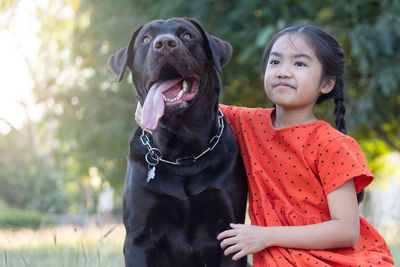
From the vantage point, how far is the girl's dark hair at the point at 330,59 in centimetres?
274

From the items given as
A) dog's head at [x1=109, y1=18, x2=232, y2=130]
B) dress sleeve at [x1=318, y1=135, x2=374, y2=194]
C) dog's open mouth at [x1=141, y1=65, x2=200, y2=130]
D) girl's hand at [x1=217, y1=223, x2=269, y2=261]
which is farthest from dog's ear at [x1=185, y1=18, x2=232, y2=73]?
girl's hand at [x1=217, y1=223, x2=269, y2=261]

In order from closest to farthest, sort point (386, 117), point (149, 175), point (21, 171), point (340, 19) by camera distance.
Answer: point (149, 175), point (340, 19), point (386, 117), point (21, 171)

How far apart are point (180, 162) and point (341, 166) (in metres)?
0.87

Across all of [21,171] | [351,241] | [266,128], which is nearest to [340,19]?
[266,128]

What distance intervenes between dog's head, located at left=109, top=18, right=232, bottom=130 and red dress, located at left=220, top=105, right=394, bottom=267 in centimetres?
48

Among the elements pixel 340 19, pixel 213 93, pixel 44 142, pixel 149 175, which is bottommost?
pixel 44 142

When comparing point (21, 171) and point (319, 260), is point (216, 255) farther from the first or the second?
point (21, 171)

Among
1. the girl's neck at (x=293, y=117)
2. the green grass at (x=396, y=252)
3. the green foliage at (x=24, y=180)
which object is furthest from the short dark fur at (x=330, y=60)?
the green foliage at (x=24, y=180)

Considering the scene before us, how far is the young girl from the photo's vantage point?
2453 millimetres

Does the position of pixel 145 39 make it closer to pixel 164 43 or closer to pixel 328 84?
pixel 164 43

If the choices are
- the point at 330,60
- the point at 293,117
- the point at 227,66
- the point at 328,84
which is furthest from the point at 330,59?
the point at 227,66

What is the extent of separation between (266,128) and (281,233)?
662 mm

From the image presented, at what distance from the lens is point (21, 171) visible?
48.4 feet

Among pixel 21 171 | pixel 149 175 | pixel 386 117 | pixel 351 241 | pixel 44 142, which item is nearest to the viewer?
pixel 351 241
